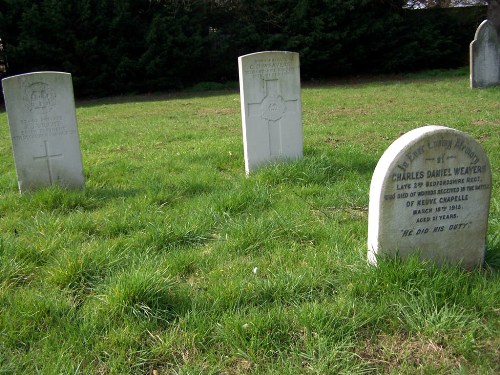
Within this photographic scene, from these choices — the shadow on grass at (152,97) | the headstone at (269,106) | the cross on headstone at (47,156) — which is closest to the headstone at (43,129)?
the cross on headstone at (47,156)

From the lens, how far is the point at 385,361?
8.04 ft

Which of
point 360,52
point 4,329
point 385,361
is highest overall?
point 360,52

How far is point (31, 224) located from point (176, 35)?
16.6 meters

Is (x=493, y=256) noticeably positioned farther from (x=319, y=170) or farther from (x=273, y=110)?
(x=273, y=110)

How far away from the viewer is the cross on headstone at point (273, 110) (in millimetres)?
6129

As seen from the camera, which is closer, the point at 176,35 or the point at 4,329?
the point at 4,329

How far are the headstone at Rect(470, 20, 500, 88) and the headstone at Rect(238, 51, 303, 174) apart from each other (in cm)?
927

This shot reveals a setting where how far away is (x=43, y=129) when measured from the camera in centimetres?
545

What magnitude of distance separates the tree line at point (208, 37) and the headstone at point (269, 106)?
14106mm

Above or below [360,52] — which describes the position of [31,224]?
below

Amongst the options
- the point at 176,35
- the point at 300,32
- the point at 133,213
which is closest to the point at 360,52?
the point at 300,32

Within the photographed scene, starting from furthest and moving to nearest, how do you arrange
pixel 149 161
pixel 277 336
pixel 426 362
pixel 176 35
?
pixel 176 35, pixel 149 161, pixel 277 336, pixel 426 362

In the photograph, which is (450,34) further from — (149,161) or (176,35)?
(149,161)

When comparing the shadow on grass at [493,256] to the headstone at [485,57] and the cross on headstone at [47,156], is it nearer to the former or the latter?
the cross on headstone at [47,156]
